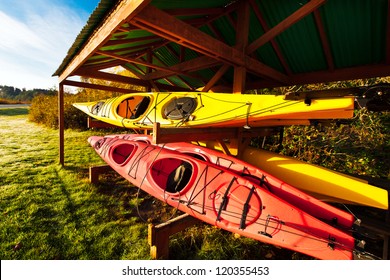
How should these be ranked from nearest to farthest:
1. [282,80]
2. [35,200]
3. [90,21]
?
[90,21] < [35,200] < [282,80]

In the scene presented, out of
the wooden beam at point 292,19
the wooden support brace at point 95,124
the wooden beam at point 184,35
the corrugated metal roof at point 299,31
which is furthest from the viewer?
the wooden support brace at point 95,124

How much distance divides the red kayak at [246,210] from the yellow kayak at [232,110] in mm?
803

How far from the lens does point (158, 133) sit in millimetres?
2498

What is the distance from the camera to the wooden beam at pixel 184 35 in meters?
2.15

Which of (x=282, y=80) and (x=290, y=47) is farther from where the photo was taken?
(x=282, y=80)

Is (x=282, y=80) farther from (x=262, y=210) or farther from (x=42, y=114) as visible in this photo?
(x=42, y=114)

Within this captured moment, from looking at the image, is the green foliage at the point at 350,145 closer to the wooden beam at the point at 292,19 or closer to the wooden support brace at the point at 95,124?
the wooden beam at the point at 292,19

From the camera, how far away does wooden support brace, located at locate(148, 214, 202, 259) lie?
2689 mm

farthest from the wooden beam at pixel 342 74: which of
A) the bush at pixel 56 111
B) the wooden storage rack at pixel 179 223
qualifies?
the bush at pixel 56 111

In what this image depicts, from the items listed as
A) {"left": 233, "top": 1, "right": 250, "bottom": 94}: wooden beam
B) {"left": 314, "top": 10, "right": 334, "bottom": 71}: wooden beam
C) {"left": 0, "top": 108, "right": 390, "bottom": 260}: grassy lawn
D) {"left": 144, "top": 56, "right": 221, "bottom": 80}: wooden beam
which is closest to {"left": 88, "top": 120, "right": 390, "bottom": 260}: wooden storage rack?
{"left": 0, "top": 108, "right": 390, "bottom": 260}: grassy lawn

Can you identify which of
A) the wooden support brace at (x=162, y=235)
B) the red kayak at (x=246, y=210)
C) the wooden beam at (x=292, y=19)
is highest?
the wooden beam at (x=292, y=19)

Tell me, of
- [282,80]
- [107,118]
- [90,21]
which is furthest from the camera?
[107,118]

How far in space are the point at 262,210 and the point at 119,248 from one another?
237 cm

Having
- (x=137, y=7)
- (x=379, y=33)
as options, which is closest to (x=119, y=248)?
(x=137, y=7)
